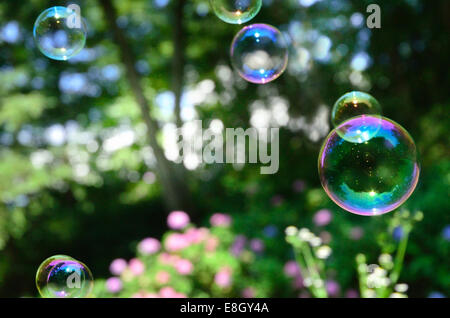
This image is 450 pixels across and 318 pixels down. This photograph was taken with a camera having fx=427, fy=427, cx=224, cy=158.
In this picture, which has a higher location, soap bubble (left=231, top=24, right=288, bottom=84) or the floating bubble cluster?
soap bubble (left=231, top=24, right=288, bottom=84)

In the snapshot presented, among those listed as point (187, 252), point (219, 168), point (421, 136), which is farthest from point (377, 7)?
point (187, 252)

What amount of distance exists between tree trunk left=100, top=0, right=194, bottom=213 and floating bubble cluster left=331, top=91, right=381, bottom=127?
364 cm

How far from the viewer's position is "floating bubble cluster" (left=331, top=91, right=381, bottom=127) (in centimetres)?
273

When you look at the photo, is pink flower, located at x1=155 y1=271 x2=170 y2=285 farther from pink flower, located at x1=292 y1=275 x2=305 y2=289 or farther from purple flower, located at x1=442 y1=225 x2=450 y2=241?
purple flower, located at x1=442 y1=225 x2=450 y2=241

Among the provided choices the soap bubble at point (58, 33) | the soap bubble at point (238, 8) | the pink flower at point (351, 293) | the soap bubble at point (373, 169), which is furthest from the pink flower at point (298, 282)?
the soap bubble at point (58, 33)

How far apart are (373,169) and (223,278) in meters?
1.80

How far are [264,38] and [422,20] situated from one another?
14.6 ft

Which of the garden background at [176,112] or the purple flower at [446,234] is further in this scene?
the garden background at [176,112]

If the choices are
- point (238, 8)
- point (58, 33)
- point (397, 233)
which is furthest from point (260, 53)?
point (397, 233)

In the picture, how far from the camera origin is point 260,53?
3186mm

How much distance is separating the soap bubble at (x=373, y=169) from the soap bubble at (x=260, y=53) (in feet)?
3.50

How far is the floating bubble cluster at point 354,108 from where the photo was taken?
273cm

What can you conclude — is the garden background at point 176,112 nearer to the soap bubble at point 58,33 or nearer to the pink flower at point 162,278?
the pink flower at point 162,278

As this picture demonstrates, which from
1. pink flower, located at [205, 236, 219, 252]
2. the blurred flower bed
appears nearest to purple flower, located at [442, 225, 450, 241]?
the blurred flower bed
